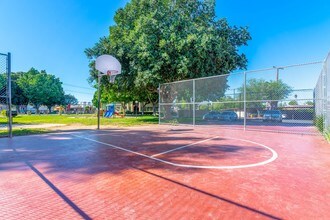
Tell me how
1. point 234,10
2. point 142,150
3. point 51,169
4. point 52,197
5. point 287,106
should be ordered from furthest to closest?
point 234,10 → point 287,106 → point 142,150 → point 51,169 → point 52,197

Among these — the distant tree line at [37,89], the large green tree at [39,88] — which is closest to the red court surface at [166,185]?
the distant tree line at [37,89]

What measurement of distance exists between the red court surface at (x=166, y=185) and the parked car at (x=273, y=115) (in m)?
10.6

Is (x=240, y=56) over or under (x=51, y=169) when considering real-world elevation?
over

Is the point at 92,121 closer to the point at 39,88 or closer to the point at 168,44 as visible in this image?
the point at 168,44

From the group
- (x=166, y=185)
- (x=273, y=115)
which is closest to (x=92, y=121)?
(x=273, y=115)

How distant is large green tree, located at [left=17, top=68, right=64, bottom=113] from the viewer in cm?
5478

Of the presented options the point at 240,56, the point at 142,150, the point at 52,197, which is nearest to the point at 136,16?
the point at 240,56

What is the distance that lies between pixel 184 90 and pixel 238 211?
1366 cm

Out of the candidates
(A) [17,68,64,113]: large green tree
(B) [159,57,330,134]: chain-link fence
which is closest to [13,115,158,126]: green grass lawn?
(B) [159,57,330,134]: chain-link fence

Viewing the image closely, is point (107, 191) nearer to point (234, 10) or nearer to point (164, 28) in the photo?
point (164, 28)

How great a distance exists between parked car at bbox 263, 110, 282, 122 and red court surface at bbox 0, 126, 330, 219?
10.6 m

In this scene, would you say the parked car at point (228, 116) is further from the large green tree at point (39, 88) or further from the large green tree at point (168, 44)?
the large green tree at point (39, 88)

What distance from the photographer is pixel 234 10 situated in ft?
71.5

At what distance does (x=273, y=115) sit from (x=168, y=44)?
9.15 m
